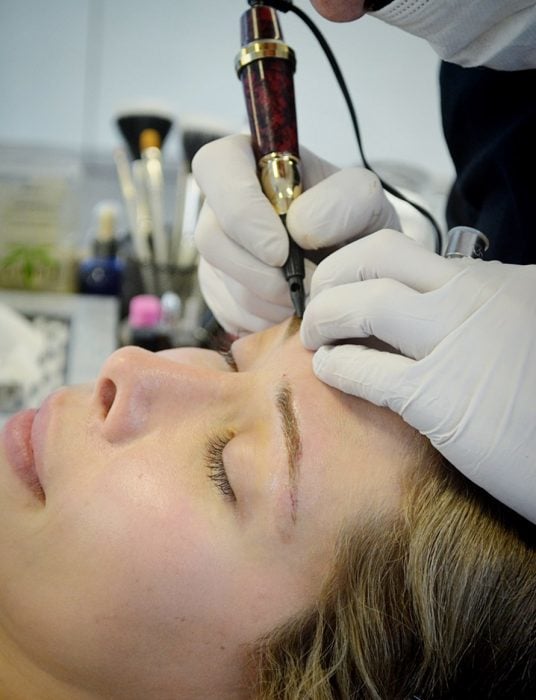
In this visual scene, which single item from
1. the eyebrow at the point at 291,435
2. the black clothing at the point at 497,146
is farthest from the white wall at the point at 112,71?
the eyebrow at the point at 291,435

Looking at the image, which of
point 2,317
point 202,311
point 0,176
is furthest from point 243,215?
point 0,176

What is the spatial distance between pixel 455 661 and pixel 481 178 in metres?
0.73

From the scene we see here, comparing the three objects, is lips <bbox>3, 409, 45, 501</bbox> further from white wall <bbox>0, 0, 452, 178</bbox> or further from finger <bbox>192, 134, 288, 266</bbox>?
white wall <bbox>0, 0, 452, 178</bbox>

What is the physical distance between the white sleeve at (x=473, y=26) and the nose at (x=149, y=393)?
0.46 meters

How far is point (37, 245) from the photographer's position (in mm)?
2324

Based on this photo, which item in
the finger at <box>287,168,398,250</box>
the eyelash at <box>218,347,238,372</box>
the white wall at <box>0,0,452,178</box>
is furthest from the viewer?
the white wall at <box>0,0,452,178</box>

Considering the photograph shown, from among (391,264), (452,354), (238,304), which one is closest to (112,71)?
(238,304)

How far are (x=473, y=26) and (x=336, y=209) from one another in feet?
0.83

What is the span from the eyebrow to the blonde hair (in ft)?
0.25

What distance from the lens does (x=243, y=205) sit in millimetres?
992

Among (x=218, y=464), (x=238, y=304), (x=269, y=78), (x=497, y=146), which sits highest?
(x=269, y=78)

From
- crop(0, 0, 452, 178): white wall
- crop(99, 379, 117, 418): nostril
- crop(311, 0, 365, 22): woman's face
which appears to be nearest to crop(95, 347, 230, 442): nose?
crop(99, 379, 117, 418): nostril

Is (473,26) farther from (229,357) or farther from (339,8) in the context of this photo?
(229,357)

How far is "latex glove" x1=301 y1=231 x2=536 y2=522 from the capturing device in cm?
75
